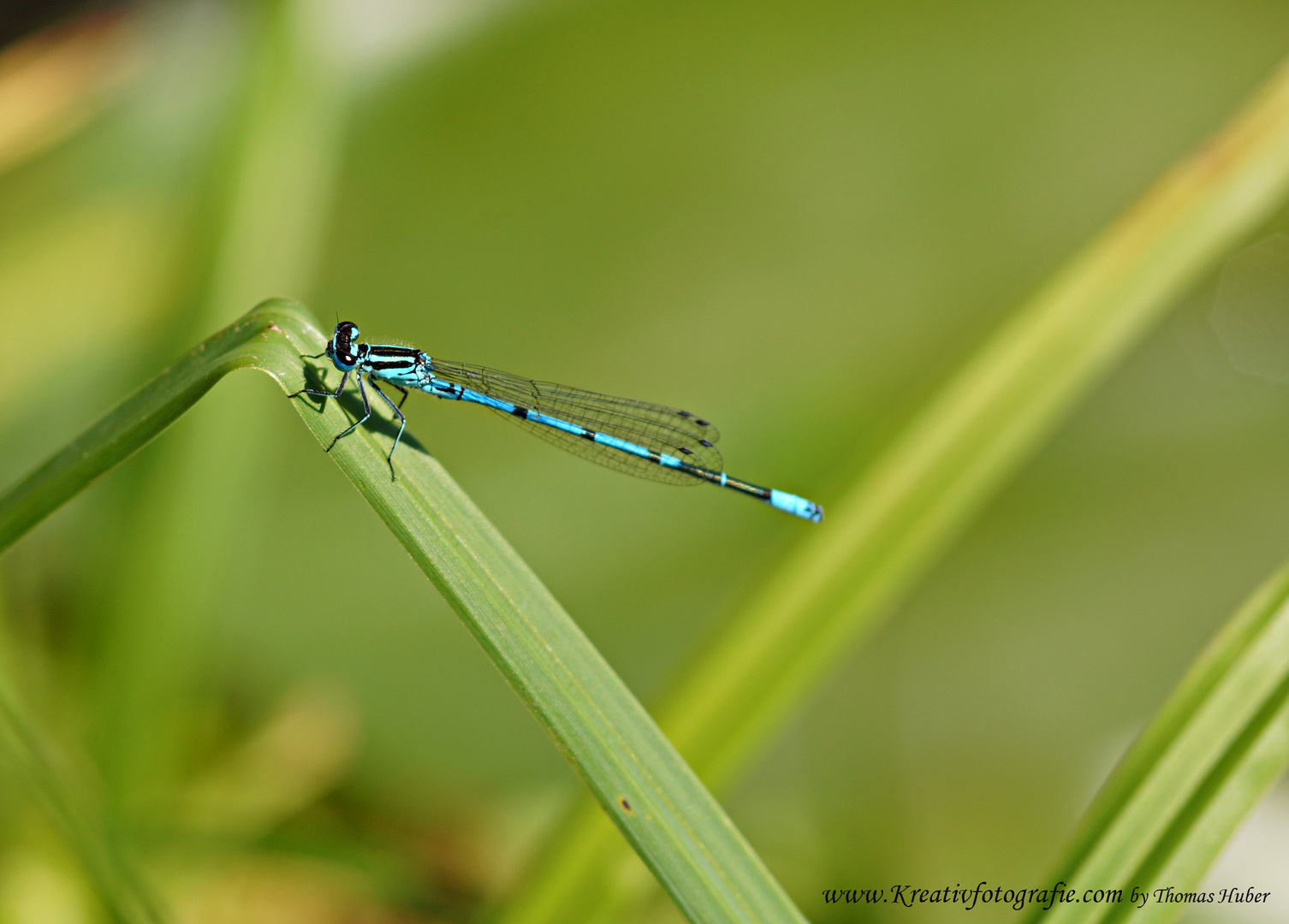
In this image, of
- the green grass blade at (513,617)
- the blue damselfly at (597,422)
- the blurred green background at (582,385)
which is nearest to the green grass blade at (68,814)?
the green grass blade at (513,617)

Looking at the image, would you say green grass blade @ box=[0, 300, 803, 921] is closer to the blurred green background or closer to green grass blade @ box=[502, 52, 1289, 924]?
green grass blade @ box=[502, 52, 1289, 924]

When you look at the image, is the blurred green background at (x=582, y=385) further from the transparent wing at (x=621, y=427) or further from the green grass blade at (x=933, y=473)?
the green grass blade at (x=933, y=473)

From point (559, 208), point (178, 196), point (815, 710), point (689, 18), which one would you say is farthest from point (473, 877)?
point (689, 18)

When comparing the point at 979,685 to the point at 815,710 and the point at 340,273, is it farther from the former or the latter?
the point at 340,273

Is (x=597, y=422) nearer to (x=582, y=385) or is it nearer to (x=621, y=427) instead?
(x=621, y=427)

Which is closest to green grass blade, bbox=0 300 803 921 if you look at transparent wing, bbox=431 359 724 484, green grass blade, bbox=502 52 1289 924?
green grass blade, bbox=502 52 1289 924
